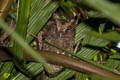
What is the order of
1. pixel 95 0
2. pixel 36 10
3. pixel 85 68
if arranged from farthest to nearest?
pixel 36 10 < pixel 85 68 < pixel 95 0

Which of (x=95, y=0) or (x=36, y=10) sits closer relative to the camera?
(x=95, y=0)

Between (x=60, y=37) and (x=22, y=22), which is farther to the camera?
(x=60, y=37)

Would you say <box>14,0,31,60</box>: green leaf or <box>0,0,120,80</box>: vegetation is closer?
<box>14,0,31,60</box>: green leaf

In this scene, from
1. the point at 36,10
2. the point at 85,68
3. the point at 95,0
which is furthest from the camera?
the point at 36,10

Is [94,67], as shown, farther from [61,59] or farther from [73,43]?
[73,43]

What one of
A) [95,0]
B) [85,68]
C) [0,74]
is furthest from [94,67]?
[0,74]

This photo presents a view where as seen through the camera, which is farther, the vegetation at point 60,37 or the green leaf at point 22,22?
the vegetation at point 60,37

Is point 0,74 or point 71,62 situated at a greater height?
point 71,62

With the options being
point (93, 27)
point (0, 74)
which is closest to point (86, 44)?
point (93, 27)

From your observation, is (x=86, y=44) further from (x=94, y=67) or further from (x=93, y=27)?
(x=94, y=67)
